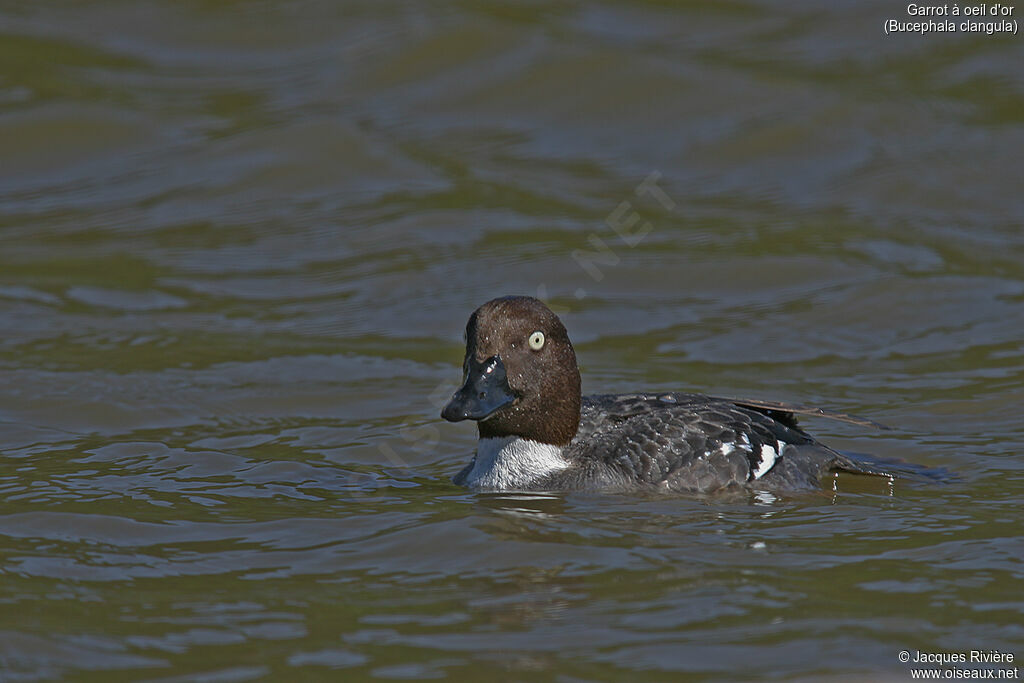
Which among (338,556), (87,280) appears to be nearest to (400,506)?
(338,556)

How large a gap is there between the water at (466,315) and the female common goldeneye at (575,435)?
206mm

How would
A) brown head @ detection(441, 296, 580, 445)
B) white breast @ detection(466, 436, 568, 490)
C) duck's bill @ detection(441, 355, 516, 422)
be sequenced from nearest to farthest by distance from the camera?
duck's bill @ detection(441, 355, 516, 422), brown head @ detection(441, 296, 580, 445), white breast @ detection(466, 436, 568, 490)

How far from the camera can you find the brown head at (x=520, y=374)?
8312mm

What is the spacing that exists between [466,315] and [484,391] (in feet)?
16.0

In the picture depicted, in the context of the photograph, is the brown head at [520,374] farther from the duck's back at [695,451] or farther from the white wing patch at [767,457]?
the white wing patch at [767,457]

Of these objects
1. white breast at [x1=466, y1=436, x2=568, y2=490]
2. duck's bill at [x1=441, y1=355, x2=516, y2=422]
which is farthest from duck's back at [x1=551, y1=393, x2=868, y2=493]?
duck's bill at [x1=441, y1=355, x2=516, y2=422]

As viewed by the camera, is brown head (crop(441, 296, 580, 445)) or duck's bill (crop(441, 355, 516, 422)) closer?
duck's bill (crop(441, 355, 516, 422))

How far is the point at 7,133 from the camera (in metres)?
16.8

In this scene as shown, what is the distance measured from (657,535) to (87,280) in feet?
26.8

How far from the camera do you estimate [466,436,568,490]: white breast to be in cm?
857

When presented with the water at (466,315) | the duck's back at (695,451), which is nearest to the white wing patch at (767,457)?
the duck's back at (695,451)

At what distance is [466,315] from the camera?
13.1 metres

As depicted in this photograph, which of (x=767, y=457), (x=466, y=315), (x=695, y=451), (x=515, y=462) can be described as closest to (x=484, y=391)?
(x=515, y=462)

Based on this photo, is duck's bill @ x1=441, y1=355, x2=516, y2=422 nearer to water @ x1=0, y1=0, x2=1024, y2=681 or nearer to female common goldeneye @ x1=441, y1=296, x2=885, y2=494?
female common goldeneye @ x1=441, y1=296, x2=885, y2=494
